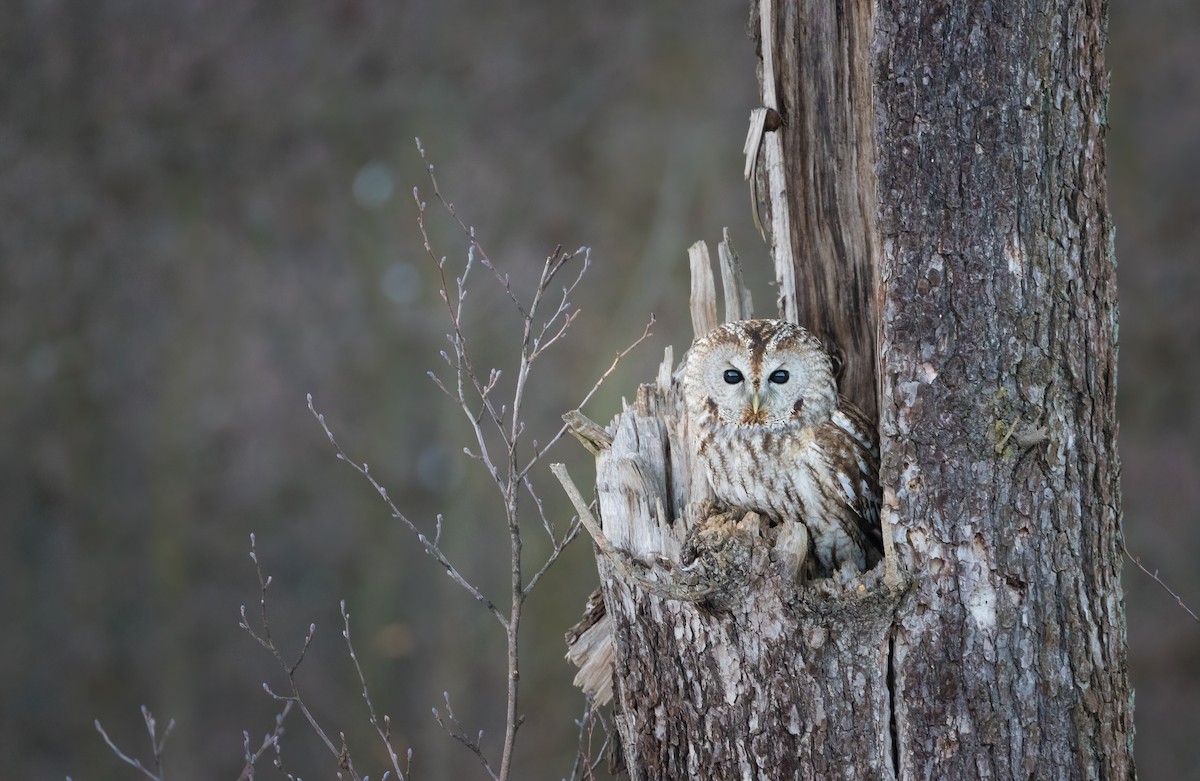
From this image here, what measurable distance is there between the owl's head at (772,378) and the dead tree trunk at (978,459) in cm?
45

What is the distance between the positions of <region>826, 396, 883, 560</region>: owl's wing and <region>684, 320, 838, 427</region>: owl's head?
0.05m

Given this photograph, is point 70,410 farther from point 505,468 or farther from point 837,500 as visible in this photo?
point 837,500

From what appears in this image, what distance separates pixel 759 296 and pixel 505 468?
62.4 inches

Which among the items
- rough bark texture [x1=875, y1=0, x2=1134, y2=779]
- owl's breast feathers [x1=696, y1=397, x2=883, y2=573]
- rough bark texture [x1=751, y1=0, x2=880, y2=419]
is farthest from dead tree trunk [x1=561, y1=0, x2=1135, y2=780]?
rough bark texture [x1=751, y1=0, x2=880, y2=419]

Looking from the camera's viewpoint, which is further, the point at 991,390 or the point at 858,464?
the point at 858,464

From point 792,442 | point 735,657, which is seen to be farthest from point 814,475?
point 735,657

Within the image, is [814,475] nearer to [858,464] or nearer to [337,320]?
[858,464]

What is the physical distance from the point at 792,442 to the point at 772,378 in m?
0.16

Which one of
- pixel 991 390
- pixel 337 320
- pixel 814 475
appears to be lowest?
pixel 814 475

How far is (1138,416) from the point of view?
5.98 m

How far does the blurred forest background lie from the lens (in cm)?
594

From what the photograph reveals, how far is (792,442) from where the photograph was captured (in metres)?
2.77

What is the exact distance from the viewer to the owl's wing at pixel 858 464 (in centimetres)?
273

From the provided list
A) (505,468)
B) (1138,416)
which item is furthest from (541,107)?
(1138,416)
